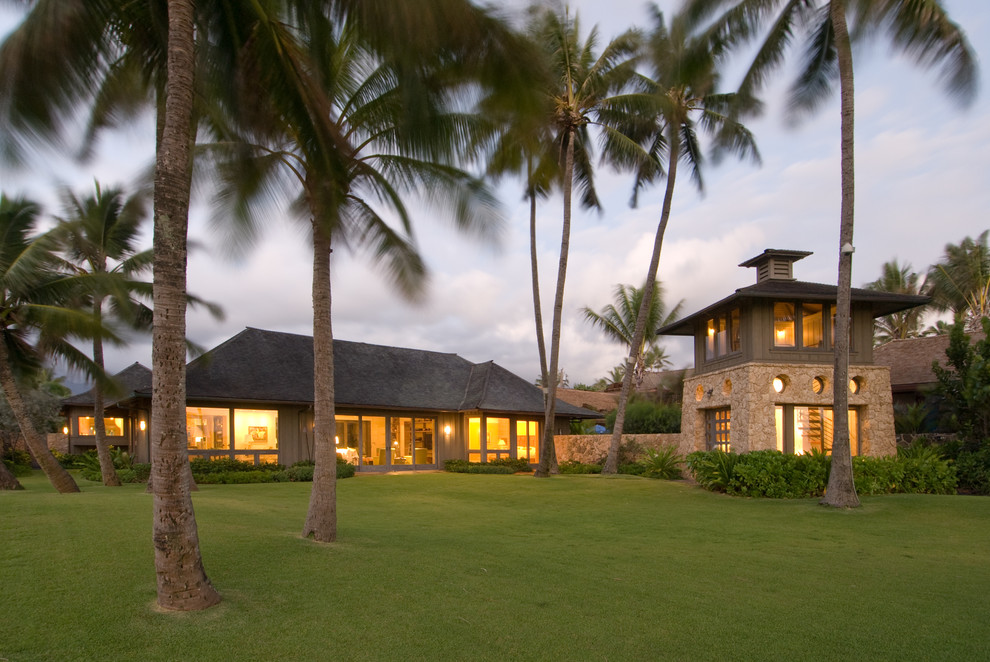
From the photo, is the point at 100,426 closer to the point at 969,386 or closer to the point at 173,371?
the point at 173,371

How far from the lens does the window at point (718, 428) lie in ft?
61.4

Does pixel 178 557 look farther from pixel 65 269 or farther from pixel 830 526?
pixel 65 269

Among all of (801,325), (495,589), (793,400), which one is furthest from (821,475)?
(495,589)

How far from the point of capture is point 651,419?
26.8 metres

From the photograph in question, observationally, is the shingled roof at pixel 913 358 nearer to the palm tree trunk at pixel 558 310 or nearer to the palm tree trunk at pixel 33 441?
the palm tree trunk at pixel 558 310

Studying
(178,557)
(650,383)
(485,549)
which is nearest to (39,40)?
(178,557)

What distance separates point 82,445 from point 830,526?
1080 inches

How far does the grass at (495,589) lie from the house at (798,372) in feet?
20.0

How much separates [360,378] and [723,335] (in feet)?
42.2

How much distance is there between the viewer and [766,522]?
11297 mm

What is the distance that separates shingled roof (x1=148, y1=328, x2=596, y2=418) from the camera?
20.8 meters

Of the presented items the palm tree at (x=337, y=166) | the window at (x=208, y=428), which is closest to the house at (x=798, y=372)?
the palm tree at (x=337, y=166)

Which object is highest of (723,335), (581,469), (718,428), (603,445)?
(723,335)

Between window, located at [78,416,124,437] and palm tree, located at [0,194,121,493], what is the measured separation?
1250 cm
